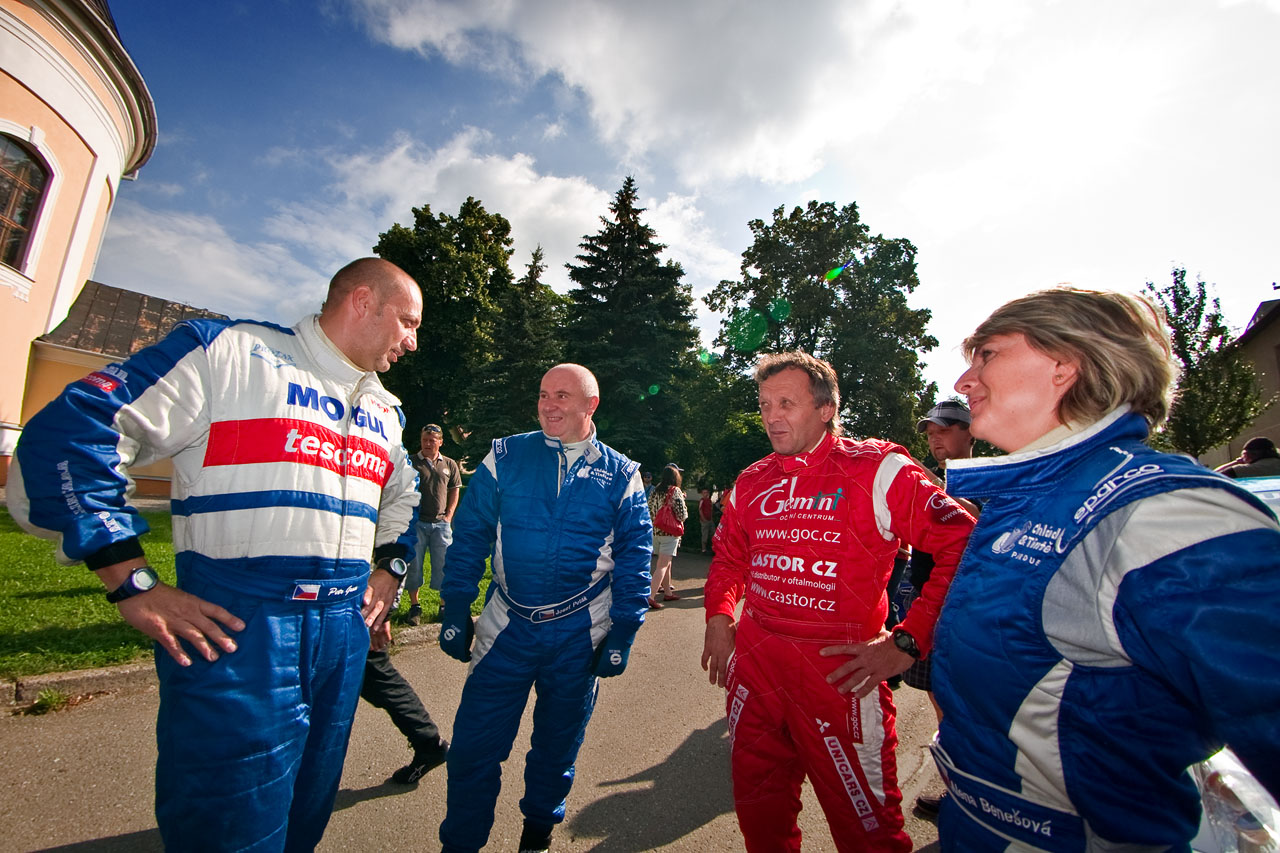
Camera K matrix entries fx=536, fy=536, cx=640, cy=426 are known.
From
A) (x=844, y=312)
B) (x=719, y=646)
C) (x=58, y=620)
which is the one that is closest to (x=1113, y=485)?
(x=719, y=646)

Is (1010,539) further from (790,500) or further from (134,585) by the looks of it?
(134,585)

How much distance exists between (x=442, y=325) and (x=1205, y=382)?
2660cm

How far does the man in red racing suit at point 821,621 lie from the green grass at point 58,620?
4716 millimetres

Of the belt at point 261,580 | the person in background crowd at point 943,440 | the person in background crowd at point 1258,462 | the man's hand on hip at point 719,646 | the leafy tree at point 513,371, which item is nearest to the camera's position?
the belt at point 261,580

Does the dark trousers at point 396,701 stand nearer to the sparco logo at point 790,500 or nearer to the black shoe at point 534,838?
the black shoe at point 534,838

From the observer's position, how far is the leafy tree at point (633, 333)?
1992cm

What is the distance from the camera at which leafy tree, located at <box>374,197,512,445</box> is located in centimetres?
2502

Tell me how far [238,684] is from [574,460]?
1727mm

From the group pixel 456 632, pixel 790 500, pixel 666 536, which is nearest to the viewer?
pixel 790 500

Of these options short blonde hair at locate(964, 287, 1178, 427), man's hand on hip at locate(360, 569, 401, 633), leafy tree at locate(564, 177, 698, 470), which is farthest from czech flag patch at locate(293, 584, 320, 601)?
leafy tree at locate(564, 177, 698, 470)

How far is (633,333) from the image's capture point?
20.9 m

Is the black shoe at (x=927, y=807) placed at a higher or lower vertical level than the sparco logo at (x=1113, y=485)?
lower

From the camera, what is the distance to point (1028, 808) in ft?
4.06

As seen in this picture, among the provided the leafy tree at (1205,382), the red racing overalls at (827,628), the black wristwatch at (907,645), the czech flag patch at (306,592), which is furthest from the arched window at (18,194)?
the leafy tree at (1205,382)
